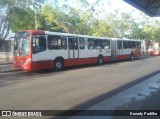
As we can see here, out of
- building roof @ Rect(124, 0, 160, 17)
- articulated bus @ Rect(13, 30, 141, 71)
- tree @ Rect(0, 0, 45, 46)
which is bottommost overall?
articulated bus @ Rect(13, 30, 141, 71)

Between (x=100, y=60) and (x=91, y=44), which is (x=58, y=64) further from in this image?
(x=100, y=60)

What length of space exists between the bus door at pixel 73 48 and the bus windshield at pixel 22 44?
422cm

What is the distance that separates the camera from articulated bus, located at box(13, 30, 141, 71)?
18.7 meters

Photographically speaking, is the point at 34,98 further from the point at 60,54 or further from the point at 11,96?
the point at 60,54

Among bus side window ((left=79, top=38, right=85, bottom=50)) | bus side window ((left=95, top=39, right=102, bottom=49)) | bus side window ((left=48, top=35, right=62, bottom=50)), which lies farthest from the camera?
bus side window ((left=95, top=39, right=102, bottom=49))

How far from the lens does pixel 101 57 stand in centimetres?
2788

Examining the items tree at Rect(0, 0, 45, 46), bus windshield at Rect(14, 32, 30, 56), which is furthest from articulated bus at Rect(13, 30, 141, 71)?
tree at Rect(0, 0, 45, 46)

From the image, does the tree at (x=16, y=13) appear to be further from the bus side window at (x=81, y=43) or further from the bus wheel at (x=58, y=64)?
the bus wheel at (x=58, y=64)

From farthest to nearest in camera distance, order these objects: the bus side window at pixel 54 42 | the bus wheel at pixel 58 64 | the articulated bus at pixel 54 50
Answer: the bus wheel at pixel 58 64 < the bus side window at pixel 54 42 < the articulated bus at pixel 54 50

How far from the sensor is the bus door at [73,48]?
22.2m

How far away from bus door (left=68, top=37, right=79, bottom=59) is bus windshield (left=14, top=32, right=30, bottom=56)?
4218 mm

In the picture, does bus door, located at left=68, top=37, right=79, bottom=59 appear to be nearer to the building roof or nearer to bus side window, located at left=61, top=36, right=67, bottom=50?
bus side window, located at left=61, top=36, right=67, bottom=50

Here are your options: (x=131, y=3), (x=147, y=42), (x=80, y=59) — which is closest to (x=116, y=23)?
(x=147, y=42)

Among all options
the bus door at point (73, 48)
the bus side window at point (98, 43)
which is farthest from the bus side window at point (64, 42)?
the bus side window at point (98, 43)
